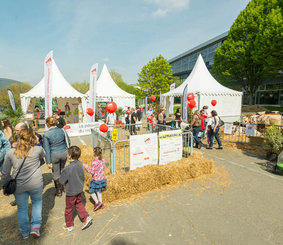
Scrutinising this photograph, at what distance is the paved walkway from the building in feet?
95.2

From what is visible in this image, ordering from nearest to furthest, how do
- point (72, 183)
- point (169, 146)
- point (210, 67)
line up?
point (72, 183)
point (169, 146)
point (210, 67)

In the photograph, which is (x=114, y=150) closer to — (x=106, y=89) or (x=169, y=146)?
(x=169, y=146)

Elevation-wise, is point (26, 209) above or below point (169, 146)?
below

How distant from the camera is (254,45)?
18312 mm

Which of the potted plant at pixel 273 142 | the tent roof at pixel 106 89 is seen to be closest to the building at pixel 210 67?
the tent roof at pixel 106 89

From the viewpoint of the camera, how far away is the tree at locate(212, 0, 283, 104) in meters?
15.4

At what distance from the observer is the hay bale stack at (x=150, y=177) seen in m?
3.89

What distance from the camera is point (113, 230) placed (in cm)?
301

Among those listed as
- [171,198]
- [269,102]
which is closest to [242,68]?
[269,102]

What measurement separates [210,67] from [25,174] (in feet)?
175

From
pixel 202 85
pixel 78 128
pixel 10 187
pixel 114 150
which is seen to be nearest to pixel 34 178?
pixel 10 187

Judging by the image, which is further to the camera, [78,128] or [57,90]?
[57,90]

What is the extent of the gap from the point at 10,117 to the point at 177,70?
2694 inches

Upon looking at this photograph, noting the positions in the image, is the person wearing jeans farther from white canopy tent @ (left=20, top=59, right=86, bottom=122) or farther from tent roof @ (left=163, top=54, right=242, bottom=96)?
tent roof @ (left=163, top=54, right=242, bottom=96)
